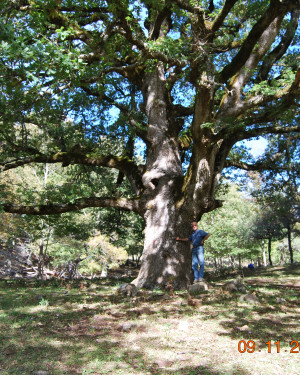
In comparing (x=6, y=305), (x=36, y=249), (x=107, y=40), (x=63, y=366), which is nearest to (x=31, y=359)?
(x=63, y=366)

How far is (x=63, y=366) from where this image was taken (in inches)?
113

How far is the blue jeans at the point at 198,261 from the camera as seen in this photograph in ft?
22.9

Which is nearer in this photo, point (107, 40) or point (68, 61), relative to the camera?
point (68, 61)

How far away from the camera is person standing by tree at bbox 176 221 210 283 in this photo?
273 inches

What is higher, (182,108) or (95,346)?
(182,108)

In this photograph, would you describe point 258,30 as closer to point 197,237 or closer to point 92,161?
point 197,237

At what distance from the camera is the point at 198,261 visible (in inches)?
279

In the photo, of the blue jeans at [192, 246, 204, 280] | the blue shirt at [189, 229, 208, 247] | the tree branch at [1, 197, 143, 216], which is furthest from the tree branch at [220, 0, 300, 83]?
the blue jeans at [192, 246, 204, 280]

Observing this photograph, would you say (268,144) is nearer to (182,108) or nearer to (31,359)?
(182,108)

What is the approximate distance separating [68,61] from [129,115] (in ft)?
15.0
